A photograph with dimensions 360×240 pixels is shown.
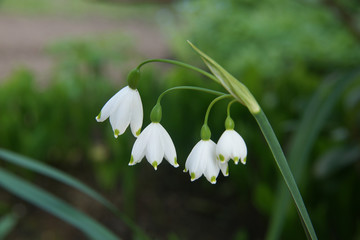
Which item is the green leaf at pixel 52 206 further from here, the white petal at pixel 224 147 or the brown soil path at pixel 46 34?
the brown soil path at pixel 46 34

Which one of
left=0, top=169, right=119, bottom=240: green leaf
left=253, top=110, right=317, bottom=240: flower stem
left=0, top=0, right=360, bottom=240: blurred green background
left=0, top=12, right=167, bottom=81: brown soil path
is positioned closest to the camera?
left=253, top=110, right=317, bottom=240: flower stem

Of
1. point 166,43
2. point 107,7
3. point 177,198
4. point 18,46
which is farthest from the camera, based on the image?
point 107,7

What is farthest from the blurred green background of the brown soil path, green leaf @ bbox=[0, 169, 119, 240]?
the brown soil path

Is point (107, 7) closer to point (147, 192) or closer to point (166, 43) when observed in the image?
point (166, 43)

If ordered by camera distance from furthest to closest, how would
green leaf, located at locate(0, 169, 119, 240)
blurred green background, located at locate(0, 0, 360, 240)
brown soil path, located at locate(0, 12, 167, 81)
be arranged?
1. brown soil path, located at locate(0, 12, 167, 81)
2. blurred green background, located at locate(0, 0, 360, 240)
3. green leaf, located at locate(0, 169, 119, 240)

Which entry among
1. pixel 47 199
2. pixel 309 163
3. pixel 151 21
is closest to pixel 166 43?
pixel 151 21

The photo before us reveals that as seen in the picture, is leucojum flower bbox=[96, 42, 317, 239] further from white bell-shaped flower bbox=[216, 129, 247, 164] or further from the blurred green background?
the blurred green background

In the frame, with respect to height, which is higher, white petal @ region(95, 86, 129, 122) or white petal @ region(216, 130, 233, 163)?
white petal @ region(95, 86, 129, 122)
